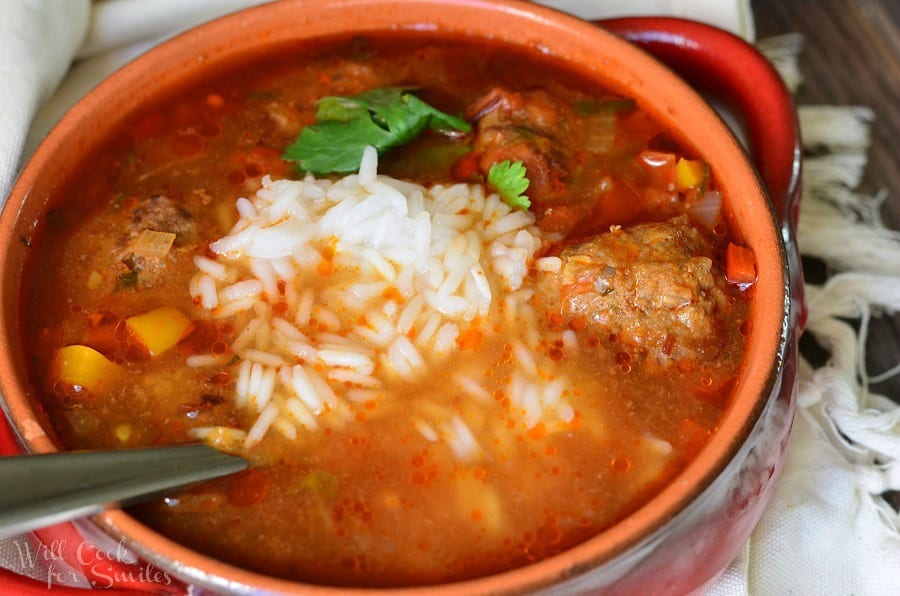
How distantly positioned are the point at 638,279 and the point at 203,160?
127 cm

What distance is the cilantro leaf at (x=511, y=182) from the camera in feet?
8.57

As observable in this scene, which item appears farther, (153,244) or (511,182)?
(511,182)

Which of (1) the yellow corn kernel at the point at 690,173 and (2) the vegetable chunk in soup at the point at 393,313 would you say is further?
(1) the yellow corn kernel at the point at 690,173

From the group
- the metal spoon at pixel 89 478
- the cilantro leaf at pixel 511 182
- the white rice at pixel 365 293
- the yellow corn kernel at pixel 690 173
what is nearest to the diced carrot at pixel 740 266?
the yellow corn kernel at pixel 690 173

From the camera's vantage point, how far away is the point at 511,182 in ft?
8.61

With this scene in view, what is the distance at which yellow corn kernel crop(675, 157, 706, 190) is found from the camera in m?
2.63

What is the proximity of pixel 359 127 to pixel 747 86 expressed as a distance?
116 centimetres

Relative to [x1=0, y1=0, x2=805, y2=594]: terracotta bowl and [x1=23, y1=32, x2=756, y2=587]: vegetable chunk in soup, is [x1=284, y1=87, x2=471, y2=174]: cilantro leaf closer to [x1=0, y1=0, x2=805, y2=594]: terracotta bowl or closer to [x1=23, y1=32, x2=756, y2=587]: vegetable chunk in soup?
[x1=23, y1=32, x2=756, y2=587]: vegetable chunk in soup

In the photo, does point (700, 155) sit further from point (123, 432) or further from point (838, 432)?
point (123, 432)

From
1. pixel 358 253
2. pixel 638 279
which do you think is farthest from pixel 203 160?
pixel 638 279

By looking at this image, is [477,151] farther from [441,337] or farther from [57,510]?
[57,510]

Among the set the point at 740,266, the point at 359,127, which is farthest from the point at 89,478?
the point at 740,266

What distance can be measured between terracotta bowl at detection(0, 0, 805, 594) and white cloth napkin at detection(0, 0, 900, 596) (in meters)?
0.30

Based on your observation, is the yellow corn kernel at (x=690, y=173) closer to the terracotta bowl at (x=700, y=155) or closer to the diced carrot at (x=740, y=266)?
the terracotta bowl at (x=700, y=155)
